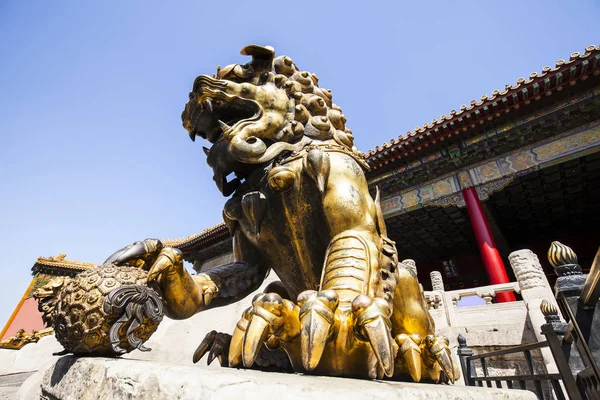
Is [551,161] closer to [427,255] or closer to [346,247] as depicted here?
[427,255]

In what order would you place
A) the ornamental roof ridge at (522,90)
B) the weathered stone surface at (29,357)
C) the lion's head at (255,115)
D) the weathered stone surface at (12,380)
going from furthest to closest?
the ornamental roof ridge at (522,90), the weathered stone surface at (29,357), the weathered stone surface at (12,380), the lion's head at (255,115)

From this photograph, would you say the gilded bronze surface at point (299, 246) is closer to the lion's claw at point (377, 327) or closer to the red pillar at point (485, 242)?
the lion's claw at point (377, 327)

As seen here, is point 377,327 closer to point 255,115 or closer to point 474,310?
point 255,115

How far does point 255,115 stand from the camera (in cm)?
165

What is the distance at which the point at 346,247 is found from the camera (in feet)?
3.88

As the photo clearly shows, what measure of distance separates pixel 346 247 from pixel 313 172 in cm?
38

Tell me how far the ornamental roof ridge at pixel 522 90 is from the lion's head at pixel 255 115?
3.58m

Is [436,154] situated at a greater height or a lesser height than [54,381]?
greater

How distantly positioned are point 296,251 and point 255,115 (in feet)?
2.48

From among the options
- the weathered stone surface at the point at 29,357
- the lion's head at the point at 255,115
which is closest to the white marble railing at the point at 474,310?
the lion's head at the point at 255,115

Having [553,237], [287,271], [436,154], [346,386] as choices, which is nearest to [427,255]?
[553,237]

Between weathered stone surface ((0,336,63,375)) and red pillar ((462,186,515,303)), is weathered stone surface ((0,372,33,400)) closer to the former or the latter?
weathered stone surface ((0,336,63,375))

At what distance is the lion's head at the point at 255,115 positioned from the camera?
1580 millimetres

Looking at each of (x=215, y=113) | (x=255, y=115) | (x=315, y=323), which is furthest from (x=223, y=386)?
(x=215, y=113)
